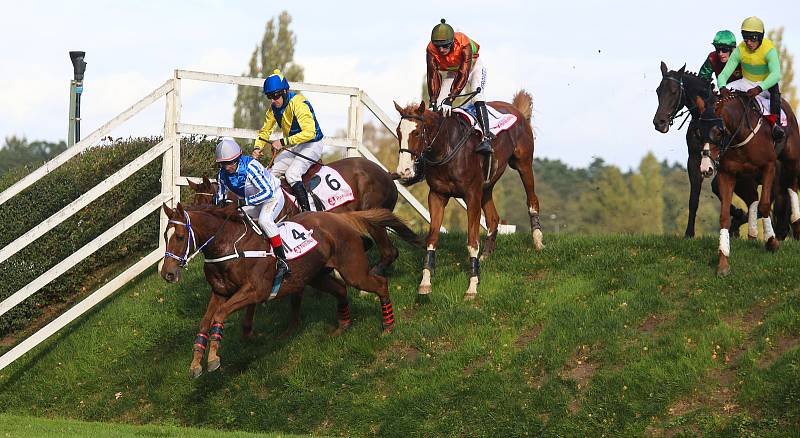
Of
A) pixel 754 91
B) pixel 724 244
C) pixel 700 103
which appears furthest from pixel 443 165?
pixel 754 91

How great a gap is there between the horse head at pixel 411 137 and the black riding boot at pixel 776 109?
440 cm

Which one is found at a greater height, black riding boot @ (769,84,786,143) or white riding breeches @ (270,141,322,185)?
black riding boot @ (769,84,786,143)

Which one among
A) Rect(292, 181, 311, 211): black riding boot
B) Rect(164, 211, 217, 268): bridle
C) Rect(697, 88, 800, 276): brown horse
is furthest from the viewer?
Rect(292, 181, 311, 211): black riding boot

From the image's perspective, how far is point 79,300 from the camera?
58.3 feet

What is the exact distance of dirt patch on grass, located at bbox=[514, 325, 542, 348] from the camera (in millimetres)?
13352

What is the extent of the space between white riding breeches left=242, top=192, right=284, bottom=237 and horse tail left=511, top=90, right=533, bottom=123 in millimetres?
5304

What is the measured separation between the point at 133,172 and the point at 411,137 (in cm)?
480

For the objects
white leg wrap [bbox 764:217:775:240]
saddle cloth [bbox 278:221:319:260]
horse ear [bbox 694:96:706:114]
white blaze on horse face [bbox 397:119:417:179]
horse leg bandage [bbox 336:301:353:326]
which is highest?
horse ear [bbox 694:96:706:114]

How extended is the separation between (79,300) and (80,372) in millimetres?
2362

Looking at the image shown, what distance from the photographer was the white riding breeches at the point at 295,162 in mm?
15148

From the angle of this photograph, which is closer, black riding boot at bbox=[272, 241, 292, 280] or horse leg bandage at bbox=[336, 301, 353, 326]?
black riding boot at bbox=[272, 241, 292, 280]

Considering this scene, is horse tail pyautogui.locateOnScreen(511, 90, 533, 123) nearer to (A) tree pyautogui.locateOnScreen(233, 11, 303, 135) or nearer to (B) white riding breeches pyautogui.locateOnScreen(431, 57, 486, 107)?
(B) white riding breeches pyautogui.locateOnScreen(431, 57, 486, 107)

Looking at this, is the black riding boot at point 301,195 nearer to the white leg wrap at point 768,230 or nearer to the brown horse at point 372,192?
the brown horse at point 372,192

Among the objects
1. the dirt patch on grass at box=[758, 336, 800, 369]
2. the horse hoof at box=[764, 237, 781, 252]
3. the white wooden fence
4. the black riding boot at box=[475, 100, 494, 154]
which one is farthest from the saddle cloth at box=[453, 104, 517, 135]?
the dirt patch on grass at box=[758, 336, 800, 369]
